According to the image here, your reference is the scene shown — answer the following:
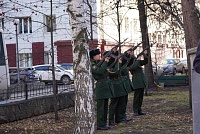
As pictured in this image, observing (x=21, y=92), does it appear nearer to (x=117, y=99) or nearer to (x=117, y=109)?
(x=117, y=109)

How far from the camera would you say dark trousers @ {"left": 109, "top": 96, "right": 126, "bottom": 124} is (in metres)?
10.6

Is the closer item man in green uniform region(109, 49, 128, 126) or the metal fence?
man in green uniform region(109, 49, 128, 126)

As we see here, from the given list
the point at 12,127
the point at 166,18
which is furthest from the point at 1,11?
the point at 166,18

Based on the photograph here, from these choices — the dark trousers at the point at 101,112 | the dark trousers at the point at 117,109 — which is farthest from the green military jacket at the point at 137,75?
the dark trousers at the point at 101,112

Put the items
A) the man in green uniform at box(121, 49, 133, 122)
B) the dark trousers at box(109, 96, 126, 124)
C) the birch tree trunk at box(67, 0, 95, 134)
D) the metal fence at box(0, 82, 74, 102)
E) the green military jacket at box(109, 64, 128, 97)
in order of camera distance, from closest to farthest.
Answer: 1. the birch tree trunk at box(67, 0, 95, 134)
2. the green military jacket at box(109, 64, 128, 97)
3. the dark trousers at box(109, 96, 126, 124)
4. the man in green uniform at box(121, 49, 133, 122)
5. the metal fence at box(0, 82, 74, 102)

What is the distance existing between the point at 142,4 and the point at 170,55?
2928 cm

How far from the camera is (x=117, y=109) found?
10.9 m

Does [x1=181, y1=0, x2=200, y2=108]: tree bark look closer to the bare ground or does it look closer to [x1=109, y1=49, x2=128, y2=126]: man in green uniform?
the bare ground

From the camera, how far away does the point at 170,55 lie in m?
50.2

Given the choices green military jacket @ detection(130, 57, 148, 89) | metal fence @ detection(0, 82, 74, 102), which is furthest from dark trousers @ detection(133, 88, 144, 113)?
metal fence @ detection(0, 82, 74, 102)

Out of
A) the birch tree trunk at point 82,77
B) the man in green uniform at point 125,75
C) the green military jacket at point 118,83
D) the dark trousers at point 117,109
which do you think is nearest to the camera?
the birch tree trunk at point 82,77

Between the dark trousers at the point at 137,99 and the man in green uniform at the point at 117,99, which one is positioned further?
the dark trousers at the point at 137,99

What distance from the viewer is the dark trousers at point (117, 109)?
34.7 feet

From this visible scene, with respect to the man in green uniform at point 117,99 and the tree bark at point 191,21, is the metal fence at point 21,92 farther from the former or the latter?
the tree bark at point 191,21
